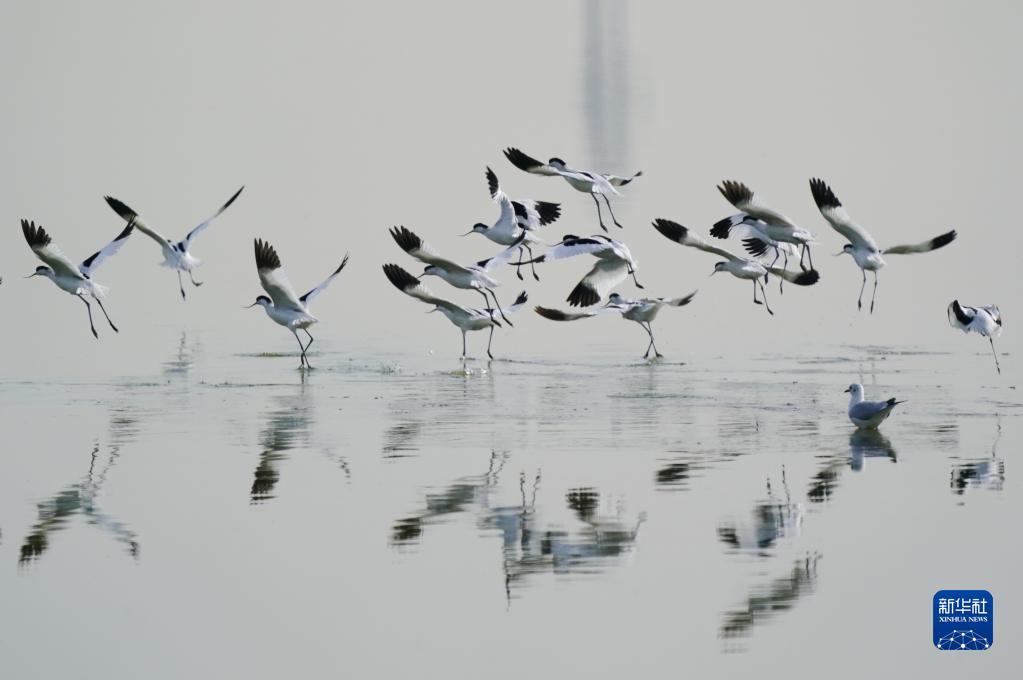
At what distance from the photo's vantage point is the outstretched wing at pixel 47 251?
15.8m

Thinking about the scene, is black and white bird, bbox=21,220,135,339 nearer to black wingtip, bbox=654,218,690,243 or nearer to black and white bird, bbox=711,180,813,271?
black wingtip, bbox=654,218,690,243

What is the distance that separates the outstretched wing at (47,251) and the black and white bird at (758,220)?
5900mm

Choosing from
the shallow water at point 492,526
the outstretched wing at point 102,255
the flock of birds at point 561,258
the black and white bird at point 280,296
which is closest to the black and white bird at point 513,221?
the flock of birds at point 561,258

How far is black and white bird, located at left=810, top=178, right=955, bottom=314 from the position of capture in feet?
50.7

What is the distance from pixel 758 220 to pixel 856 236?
88 centimetres

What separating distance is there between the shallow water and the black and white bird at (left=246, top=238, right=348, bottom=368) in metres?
1.87

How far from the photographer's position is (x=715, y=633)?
7.48 meters

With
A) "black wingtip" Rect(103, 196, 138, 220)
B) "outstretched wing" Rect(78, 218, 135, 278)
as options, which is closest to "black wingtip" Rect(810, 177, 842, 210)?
"outstretched wing" Rect(78, 218, 135, 278)

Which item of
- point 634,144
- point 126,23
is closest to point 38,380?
point 634,144

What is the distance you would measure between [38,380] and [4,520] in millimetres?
5210

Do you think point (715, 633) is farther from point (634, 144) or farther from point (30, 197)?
point (634, 144)

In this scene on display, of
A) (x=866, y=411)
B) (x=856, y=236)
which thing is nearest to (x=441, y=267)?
(x=856, y=236)

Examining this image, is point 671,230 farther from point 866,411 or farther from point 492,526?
point 492,526

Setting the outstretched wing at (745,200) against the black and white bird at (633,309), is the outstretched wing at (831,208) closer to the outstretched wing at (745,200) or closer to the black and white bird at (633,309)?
the outstretched wing at (745,200)
